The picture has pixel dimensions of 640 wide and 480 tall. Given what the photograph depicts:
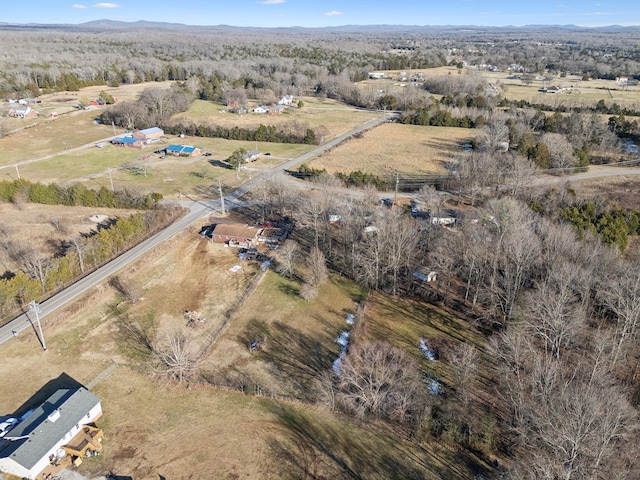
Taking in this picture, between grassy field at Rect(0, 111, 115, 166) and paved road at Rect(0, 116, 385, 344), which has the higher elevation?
grassy field at Rect(0, 111, 115, 166)

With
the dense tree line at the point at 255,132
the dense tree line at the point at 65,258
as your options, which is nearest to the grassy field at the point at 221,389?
the dense tree line at the point at 65,258

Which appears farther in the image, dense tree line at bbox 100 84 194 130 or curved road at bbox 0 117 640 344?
dense tree line at bbox 100 84 194 130

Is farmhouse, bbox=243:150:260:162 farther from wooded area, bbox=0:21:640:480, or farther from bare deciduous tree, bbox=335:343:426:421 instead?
bare deciduous tree, bbox=335:343:426:421

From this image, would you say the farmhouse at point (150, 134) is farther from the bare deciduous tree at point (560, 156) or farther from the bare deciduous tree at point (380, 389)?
the bare deciduous tree at point (380, 389)

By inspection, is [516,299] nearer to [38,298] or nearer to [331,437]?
[331,437]

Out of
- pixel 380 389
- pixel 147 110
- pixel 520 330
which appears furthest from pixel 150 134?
pixel 520 330

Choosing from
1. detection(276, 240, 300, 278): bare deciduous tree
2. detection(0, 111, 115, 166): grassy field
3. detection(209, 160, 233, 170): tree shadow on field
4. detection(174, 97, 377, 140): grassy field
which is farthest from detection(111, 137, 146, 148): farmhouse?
detection(276, 240, 300, 278): bare deciduous tree
